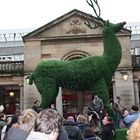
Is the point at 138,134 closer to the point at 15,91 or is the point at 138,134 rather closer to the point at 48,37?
the point at 48,37

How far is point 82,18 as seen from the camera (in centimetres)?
2277

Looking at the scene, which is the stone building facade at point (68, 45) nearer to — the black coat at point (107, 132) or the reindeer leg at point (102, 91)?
the reindeer leg at point (102, 91)

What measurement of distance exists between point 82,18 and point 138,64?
4670mm

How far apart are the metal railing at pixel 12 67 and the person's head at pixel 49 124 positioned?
19462mm

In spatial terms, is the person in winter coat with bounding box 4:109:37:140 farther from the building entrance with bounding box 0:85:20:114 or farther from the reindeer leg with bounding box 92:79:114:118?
the building entrance with bounding box 0:85:20:114

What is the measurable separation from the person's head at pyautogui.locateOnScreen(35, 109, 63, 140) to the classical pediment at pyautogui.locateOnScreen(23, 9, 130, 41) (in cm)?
1869

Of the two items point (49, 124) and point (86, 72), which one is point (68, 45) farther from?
point (49, 124)

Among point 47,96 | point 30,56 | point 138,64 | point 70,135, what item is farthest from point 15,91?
point 70,135

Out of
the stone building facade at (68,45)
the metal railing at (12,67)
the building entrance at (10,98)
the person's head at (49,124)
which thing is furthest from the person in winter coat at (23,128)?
the building entrance at (10,98)

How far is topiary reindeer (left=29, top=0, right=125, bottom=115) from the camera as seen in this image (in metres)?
11.8

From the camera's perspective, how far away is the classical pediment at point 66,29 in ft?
74.8

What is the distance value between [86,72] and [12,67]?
1322 centimetres

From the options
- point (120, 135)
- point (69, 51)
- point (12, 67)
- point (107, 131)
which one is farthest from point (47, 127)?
point (12, 67)

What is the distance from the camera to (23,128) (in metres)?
4.89
